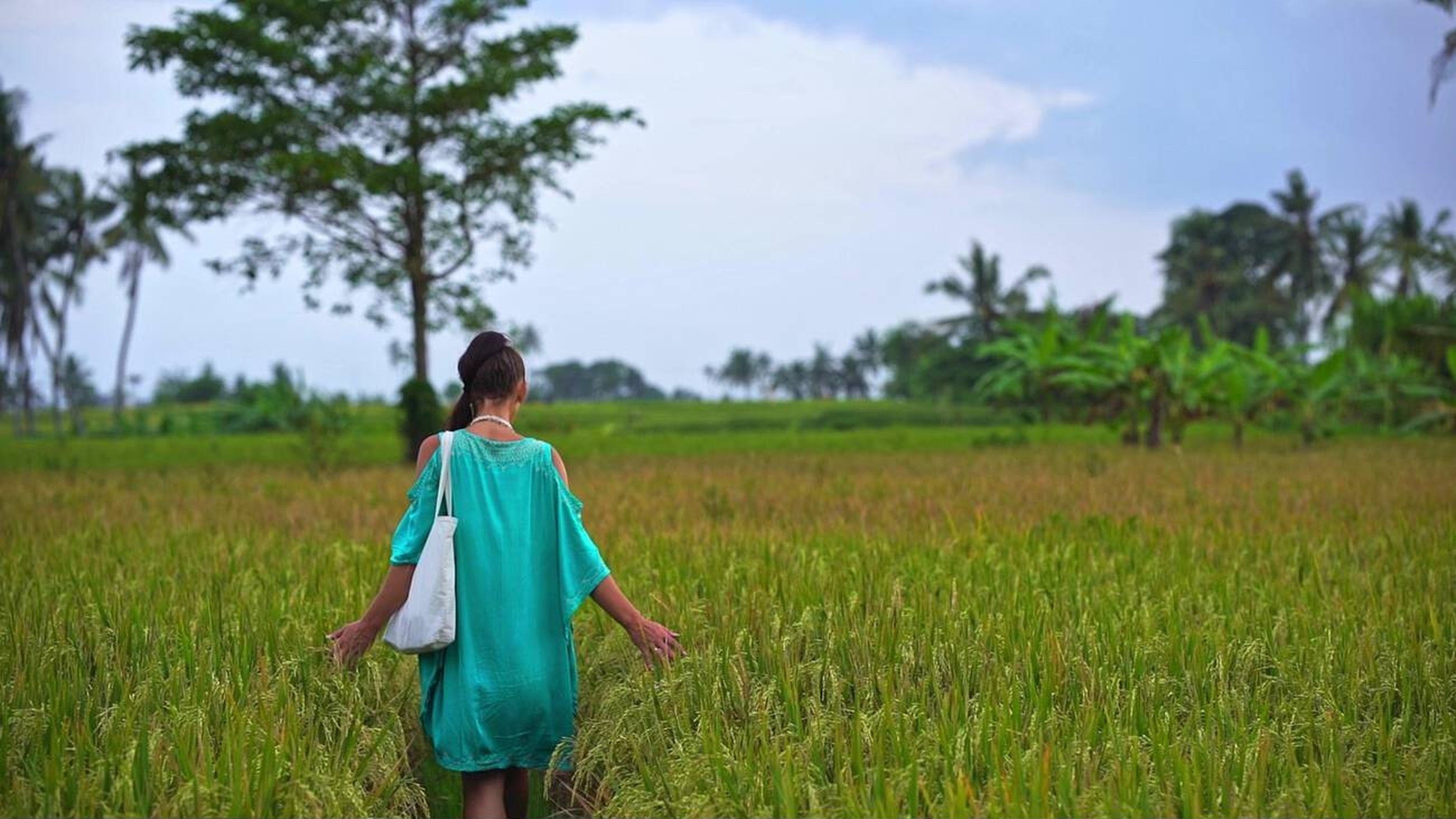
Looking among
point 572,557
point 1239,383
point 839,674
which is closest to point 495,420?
point 572,557

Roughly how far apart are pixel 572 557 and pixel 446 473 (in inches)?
16.0

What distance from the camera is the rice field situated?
2553 mm

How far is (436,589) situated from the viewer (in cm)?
279

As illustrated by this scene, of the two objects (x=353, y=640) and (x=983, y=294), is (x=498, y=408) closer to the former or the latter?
(x=353, y=640)

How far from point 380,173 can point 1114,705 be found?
51.1ft

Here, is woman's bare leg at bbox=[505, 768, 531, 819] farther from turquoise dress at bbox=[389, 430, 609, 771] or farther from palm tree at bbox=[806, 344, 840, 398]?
palm tree at bbox=[806, 344, 840, 398]

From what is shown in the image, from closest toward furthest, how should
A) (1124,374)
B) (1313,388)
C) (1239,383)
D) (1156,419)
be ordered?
(1124,374)
(1239,383)
(1156,419)
(1313,388)

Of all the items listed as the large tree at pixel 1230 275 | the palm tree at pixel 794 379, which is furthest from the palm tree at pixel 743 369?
the large tree at pixel 1230 275

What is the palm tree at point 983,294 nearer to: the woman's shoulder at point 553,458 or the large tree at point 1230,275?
the large tree at point 1230,275

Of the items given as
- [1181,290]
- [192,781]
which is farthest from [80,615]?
[1181,290]

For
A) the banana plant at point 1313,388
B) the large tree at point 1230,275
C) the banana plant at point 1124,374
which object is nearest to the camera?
the banana plant at point 1124,374

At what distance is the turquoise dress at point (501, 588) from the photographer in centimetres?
288

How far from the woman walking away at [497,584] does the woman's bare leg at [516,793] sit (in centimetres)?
7

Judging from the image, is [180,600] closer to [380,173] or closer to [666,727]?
[666,727]
